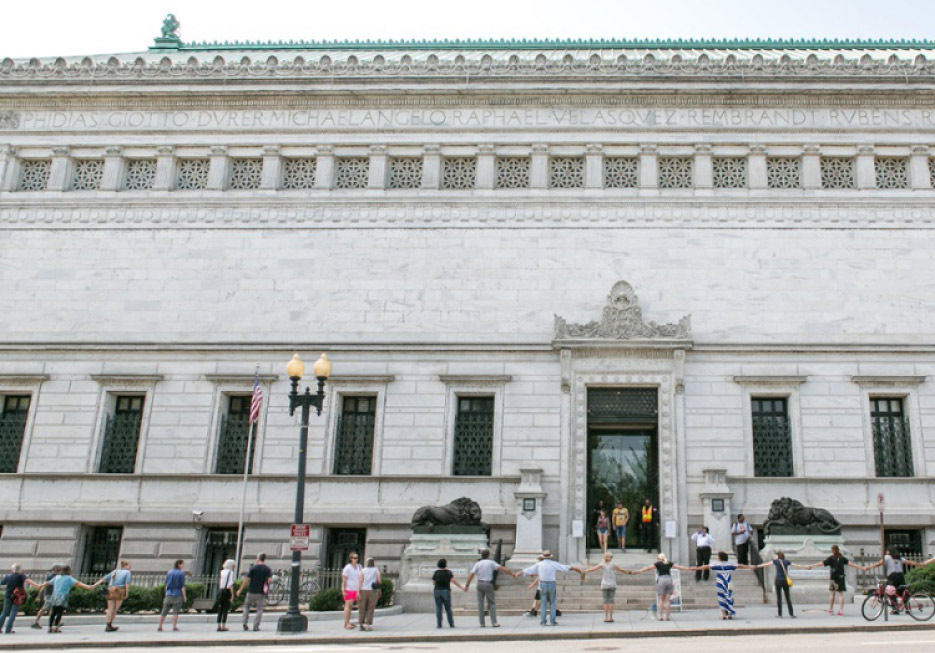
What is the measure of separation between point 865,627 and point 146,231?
926 inches

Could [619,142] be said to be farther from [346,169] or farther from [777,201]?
[346,169]

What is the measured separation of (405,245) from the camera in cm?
2862

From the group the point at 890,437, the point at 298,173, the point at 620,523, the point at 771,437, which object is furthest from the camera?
the point at 298,173

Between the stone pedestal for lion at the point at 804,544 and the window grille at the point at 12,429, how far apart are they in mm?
21988

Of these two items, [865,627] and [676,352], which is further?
[676,352]

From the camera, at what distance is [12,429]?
27.9 metres

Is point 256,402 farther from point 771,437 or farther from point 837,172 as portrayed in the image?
point 837,172

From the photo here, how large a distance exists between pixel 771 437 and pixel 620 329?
5.41 metres

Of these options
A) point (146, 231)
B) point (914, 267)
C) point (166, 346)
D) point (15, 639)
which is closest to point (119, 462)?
point (166, 346)

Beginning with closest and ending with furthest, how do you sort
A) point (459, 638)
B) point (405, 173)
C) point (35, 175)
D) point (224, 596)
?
point (459, 638) → point (224, 596) → point (405, 173) → point (35, 175)

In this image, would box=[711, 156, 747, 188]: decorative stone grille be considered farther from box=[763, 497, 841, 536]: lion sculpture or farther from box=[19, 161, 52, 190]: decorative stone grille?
box=[19, 161, 52, 190]: decorative stone grille

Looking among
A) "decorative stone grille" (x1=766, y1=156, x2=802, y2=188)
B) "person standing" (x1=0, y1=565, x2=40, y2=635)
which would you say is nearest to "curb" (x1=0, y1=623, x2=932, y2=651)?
"person standing" (x1=0, y1=565, x2=40, y2=635)

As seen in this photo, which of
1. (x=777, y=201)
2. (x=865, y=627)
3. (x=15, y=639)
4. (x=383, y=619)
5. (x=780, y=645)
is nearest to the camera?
(x=780, y=645)

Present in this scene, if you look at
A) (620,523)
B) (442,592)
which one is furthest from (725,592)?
(620,523)
